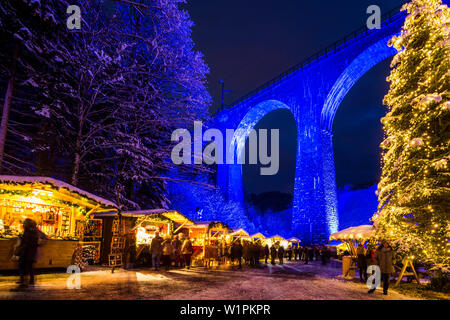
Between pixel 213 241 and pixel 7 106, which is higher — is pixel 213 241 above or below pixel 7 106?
below

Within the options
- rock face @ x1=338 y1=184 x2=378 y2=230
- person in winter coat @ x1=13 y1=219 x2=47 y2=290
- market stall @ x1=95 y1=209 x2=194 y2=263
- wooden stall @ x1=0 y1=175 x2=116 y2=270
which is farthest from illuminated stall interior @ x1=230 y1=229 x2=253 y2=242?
rock face @ x1=338 y1=184 x2=378 y2=230

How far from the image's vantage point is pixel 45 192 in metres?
9.62

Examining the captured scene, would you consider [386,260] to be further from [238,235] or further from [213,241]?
[238,235]

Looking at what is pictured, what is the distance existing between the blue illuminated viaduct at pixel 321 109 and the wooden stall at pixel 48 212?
18418 mm

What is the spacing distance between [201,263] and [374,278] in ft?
→ 30.9

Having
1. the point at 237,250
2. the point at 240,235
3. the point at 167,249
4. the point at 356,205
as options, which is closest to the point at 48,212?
the point at 167,249

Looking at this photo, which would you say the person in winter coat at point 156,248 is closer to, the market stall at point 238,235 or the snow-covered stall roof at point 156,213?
the snow-covered stall roof at point 156,213

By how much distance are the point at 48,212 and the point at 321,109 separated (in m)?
22.8

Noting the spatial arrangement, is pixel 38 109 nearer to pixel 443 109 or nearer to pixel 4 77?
pixel 4 77

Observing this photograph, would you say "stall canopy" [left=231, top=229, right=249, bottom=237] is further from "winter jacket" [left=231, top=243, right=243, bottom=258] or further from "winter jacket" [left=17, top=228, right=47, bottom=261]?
"winter jacket" [left=17, top=228, right=47, bottom=261]

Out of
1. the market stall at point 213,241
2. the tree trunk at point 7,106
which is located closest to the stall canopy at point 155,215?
the market stall at point 213,241

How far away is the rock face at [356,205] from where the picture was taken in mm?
38594

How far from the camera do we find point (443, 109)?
289 inches
